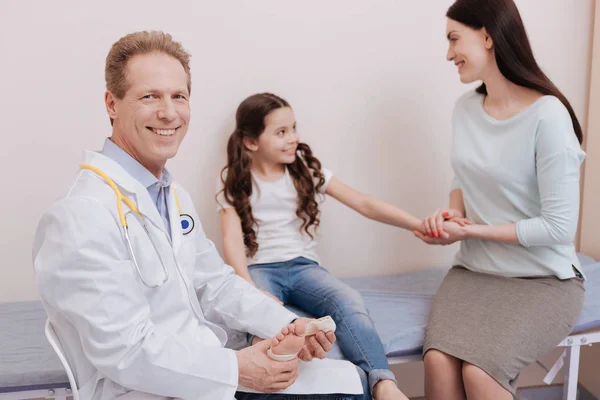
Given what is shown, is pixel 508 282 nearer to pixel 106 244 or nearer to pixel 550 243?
pixel 550 243

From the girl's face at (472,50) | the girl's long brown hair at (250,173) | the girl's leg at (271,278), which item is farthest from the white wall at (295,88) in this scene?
the girl's face at (472,50)

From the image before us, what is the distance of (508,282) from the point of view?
2.09 metres

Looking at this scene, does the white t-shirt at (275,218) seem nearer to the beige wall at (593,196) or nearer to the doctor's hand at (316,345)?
the doctor's hand at (316,345)

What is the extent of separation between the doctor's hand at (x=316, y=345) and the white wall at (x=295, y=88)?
1.05 metres

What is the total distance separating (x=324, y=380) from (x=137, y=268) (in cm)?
57

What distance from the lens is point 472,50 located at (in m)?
2.08

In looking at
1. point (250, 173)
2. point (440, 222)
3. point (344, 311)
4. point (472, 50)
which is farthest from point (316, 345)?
point (472, 50)

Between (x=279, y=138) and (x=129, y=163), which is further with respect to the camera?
(x=279, y=138)

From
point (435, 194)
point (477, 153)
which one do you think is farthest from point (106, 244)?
point (435, 194)

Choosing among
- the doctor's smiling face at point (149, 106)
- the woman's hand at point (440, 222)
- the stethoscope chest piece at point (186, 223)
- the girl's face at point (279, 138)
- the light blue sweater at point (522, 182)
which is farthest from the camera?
the girl's face at point (279, 138)

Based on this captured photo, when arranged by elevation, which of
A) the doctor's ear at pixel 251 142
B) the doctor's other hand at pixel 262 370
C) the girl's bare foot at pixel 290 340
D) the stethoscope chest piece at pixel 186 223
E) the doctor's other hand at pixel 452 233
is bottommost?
the doctor's other hand at pixel 262 370

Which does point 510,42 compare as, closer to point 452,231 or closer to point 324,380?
point 452,231

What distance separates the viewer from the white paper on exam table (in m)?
1.54

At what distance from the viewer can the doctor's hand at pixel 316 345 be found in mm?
1565
